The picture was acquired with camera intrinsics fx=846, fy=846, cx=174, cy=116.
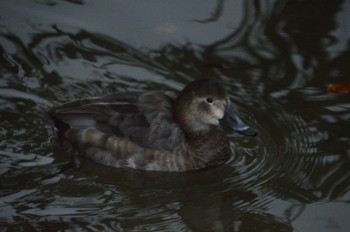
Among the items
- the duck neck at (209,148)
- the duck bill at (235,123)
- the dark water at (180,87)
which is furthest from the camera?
the duck neck at (209,148)

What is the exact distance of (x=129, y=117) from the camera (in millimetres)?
7145

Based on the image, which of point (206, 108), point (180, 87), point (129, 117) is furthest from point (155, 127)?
point (180, 87)

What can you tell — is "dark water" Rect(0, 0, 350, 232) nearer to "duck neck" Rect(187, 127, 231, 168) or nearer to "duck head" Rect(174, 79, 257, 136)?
"duck neck" Rect(187, 127, 231, 168)

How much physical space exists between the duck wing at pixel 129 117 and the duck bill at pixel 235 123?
0.41 meters

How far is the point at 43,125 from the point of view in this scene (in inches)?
298

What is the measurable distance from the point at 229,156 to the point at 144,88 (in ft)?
4.07

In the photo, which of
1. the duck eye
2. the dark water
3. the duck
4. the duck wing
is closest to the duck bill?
the duck

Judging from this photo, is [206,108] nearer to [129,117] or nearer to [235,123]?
[235,123]

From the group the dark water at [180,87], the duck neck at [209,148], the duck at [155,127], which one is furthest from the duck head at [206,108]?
the dark water at [180,87]

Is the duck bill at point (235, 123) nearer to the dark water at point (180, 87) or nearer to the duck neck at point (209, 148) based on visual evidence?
the duck neck at point (209, 148)

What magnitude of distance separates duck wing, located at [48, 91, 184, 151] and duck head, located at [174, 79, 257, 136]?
125mm

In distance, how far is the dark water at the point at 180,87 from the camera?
21.2ft

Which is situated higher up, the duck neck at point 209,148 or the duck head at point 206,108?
the duck head at point 206,108

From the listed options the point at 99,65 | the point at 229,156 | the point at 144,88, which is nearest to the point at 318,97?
the point at 229,156
